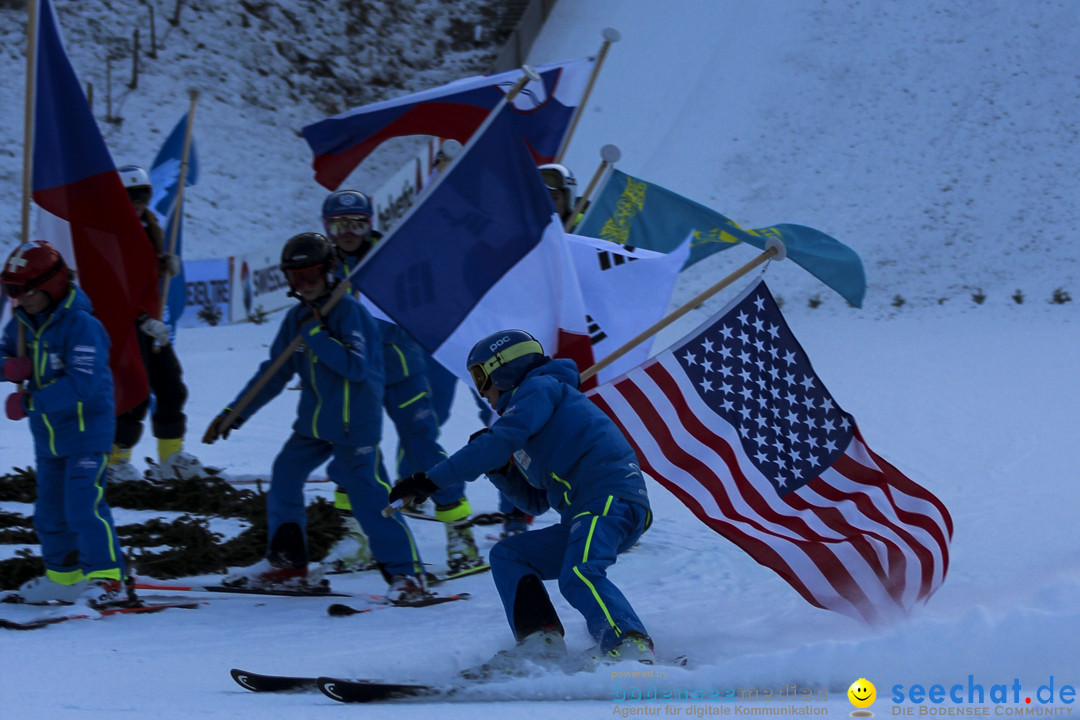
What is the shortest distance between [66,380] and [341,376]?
1.19m

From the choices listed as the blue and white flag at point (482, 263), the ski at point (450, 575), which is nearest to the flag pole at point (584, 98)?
the blue and white flag at point (482, 263)

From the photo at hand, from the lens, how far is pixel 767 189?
20.9 m

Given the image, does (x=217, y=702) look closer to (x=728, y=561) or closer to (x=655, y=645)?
(x=655, y=645)

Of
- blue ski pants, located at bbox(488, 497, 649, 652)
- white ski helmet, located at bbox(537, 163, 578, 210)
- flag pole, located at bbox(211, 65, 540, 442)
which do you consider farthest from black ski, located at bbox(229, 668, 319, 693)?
white ski helmet, located at bbox(537, 163, 578, 210)

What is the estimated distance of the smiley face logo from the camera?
3399 millimetres

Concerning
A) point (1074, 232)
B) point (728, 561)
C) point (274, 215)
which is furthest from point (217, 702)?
point (274, 215)

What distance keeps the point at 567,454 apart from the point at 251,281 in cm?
1374

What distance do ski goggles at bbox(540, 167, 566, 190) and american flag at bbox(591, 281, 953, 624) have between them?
2045mm

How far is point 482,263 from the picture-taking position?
5.36 m

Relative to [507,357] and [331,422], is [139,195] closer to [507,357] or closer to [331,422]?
[331,422]

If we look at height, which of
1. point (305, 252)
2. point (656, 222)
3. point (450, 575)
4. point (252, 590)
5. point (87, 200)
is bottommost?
point (252, 590)

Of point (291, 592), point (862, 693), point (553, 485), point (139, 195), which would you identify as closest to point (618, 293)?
point (553, 485)

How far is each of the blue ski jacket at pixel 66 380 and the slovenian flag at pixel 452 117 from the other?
3030 millimetres
